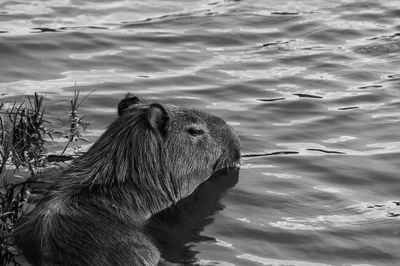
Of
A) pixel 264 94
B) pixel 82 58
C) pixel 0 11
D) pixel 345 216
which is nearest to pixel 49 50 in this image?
pixel 82 58

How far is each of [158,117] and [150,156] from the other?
0.33 m

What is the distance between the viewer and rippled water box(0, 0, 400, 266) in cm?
823

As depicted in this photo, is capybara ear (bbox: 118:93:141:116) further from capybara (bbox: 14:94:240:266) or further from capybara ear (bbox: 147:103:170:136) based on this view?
capybara ear (bbox: 147:103:170:136)

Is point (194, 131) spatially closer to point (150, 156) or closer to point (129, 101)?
point (129, 101)

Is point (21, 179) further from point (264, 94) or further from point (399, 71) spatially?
point (399, 71)

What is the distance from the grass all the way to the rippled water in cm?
21

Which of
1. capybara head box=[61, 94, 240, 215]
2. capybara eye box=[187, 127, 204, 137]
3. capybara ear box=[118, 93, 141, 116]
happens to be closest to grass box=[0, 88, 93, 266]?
capybara head box=[61, 94, 240, 215]

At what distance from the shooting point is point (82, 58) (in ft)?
41.0

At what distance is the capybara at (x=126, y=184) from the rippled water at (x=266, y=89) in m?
0.38

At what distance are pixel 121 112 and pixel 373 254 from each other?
7.85ft

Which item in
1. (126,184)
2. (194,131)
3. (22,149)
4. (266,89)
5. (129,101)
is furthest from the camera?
(266,89)

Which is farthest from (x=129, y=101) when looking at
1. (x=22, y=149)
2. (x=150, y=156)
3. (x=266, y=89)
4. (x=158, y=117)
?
(x=266, y=89)

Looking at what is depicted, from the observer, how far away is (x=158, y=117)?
819 cm

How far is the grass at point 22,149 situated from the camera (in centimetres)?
747
